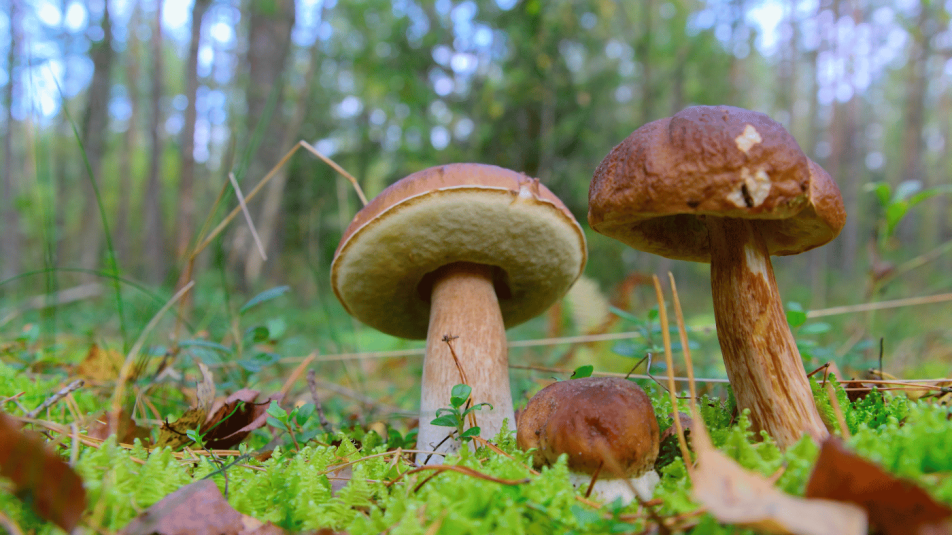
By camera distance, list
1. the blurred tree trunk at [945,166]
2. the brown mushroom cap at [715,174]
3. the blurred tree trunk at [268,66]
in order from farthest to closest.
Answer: the blurred tree trunk at [945,166]
the blurred tree trunk at [268,66]
the brown mushroom cap at [715,174]

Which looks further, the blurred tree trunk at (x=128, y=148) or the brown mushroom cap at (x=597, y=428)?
the blurred tree trunk at (x=128, y=148)

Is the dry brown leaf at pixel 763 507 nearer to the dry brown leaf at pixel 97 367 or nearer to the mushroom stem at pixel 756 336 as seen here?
the mushroom stem at pixel 756 336

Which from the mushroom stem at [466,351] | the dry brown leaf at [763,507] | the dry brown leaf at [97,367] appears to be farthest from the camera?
the dry brown leaf at [97,367]

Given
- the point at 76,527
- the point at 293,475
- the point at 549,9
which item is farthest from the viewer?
the point at 549,9

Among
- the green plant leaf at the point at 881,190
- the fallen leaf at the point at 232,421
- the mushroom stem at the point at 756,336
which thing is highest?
the green plant leaf at the point at 881,190

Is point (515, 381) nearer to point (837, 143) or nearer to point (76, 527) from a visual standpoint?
point (76, 527)

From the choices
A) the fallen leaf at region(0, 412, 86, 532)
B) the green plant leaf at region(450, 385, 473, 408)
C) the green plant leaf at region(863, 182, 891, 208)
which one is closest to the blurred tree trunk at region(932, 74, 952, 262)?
the green plant leaf at region(863, 182, 891, 208)

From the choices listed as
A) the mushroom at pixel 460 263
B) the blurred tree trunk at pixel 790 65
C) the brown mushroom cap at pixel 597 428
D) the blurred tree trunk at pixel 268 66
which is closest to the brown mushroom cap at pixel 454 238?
the mushroom at pixel 460 263

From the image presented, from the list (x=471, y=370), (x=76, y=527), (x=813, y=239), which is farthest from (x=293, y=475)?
(x=813, y=239)
